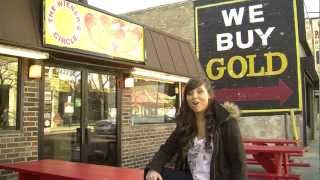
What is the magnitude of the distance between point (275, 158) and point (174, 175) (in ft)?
20.1

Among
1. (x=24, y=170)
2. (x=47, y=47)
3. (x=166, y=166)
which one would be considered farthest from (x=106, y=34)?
(x=166, y=166)

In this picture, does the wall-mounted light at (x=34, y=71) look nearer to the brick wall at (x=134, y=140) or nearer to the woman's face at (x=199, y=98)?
the brick wall at (x=134, y=140)

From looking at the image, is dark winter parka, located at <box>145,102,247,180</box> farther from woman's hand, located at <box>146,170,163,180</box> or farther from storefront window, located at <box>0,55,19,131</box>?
storefront window, located at <box>0,55,19,131</box>

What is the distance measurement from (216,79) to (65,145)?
377 inches

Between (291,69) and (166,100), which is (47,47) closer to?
(166,100)

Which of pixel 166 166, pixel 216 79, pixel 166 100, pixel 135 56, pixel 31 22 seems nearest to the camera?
pixel 166 166

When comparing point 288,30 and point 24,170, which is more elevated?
point 288,30

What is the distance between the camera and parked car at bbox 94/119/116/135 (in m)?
8.34

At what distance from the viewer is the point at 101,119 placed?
8.46 meters

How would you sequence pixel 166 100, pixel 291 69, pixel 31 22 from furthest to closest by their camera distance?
pixel 291 69 → pixel 166 100 → pixel 31 22

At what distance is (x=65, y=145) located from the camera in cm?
757

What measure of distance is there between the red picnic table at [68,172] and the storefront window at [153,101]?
12.0 feet

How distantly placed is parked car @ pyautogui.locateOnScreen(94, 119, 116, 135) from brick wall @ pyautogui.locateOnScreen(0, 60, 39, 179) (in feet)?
5.36

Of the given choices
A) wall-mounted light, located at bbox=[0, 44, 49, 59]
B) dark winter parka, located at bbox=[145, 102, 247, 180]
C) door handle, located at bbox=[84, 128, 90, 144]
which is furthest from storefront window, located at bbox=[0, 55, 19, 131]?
dark winter parka, located at bbox=[145, 102, 247, 180]
